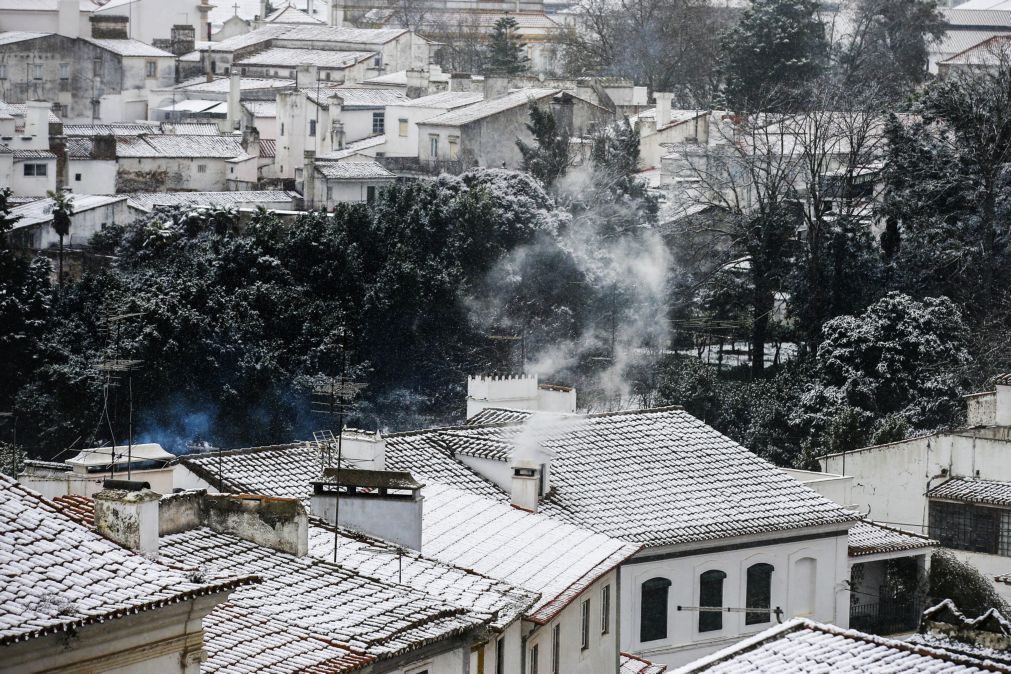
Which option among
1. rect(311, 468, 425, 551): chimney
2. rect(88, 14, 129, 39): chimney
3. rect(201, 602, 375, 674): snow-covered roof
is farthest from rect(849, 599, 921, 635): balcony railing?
rect(88, 14, 129, 39): chimney

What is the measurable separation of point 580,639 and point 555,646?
93cm

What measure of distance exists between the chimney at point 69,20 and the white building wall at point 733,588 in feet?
205

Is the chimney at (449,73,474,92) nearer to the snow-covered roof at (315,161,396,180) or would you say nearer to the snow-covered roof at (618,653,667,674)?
the snow-covered roof at (315,161,396,180)

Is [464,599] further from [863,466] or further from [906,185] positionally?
[906,185]

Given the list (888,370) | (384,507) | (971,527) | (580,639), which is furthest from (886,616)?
(888,370)

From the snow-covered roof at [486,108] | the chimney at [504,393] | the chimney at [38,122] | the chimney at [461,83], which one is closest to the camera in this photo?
the chimney at [504,393]

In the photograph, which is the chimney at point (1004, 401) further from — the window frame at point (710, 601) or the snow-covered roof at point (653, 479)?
the window frame at point (710, 601)

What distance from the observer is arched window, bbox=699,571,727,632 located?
2369 cm

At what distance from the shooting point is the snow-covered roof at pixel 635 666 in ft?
68.1

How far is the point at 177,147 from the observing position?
64.4 meters

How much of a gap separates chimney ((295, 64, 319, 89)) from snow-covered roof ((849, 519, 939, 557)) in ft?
171

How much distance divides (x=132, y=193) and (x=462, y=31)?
40238 millimetres

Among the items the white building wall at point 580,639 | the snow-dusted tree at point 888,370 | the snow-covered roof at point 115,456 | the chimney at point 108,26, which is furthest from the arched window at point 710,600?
the chimney at point 108,26

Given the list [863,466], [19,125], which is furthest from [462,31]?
[863,466]
